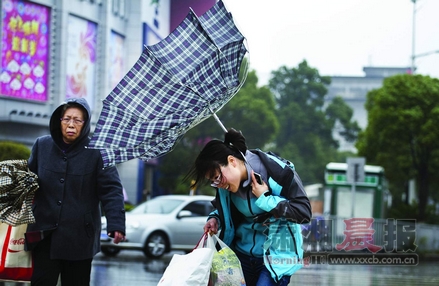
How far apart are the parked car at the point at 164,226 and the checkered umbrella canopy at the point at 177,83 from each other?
46.6ft

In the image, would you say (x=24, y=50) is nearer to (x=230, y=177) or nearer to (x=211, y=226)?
(x=211, y=226)

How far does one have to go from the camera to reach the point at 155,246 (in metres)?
18.9

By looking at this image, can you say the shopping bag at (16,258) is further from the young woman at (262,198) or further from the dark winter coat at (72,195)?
the young woman at (262,198)

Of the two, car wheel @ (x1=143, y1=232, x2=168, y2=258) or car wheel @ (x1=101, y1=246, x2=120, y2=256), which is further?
car wheel @ (x1=101, y1=246, x2=120, y2=256)

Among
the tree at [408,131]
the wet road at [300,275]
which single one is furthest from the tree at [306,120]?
the wet road at [300,275]

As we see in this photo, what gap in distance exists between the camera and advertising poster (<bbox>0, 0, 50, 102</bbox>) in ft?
104

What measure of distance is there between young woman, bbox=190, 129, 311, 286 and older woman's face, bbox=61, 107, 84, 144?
131 centimetres

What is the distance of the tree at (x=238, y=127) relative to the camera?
4594cm

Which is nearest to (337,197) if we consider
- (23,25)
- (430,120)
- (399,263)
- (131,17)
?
(430,120)

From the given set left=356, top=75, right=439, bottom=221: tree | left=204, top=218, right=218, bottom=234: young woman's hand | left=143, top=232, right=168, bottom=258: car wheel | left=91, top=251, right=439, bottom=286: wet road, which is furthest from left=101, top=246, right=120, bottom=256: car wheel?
left=356, top=75, right=439, bottom=221: tree

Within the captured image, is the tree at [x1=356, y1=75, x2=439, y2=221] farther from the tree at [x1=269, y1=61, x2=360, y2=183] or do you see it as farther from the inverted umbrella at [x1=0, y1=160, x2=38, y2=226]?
the tree at [x1=269, y1=61, x2=360, y2=183]

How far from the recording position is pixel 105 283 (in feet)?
38.8

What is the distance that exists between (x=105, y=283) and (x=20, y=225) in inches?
262

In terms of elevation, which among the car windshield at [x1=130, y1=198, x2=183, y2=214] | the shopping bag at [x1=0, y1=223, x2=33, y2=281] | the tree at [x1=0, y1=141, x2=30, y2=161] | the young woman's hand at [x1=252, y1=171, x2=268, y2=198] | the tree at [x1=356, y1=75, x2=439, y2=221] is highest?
the tree at [x1=356, y1=75, x2=439, y2=221]
